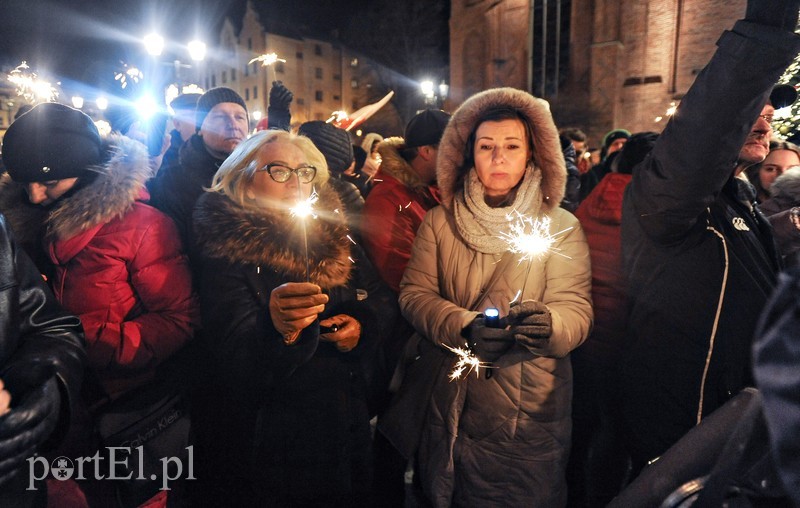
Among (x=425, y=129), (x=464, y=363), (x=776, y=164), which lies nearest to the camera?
(x=464, y=363)

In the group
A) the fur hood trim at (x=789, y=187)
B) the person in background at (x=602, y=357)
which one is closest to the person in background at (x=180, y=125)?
the person in background at (x=602, y=357)

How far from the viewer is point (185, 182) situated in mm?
3664

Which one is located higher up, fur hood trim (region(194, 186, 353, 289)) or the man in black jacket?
fur hood trim (region(194, 186, 353, 289))

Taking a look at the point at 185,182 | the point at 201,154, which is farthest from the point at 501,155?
the point at 201,154

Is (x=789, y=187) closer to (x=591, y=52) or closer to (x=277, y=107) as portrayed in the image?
(x=277, y=107)

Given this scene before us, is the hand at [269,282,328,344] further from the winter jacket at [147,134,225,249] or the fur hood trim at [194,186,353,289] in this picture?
the winter jacket at [147,134,225,249]

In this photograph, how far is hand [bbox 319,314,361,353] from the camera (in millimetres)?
2430

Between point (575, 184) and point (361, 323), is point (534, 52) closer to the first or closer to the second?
point (575, 184)

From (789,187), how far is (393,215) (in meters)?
3.13

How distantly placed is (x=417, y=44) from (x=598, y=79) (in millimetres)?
13094

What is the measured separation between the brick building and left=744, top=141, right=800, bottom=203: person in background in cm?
1656

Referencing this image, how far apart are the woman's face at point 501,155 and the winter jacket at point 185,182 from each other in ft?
6.81

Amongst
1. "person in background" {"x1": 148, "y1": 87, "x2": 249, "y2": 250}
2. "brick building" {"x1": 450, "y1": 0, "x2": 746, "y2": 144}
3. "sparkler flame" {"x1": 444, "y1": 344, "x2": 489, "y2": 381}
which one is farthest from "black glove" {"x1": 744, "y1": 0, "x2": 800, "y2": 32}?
"brick building" {"x1": 450, "y1": 0, "x2": 746, "y2": 144}

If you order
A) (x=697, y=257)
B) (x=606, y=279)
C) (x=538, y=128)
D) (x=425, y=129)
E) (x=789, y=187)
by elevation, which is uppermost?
(x=425, y=129)
